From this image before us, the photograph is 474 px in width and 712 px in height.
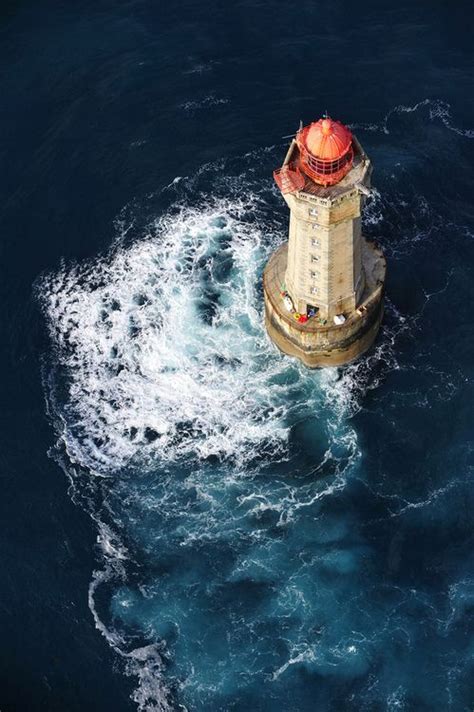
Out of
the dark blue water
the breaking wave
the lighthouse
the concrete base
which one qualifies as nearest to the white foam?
the breaking wave

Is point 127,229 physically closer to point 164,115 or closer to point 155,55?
point 164,115

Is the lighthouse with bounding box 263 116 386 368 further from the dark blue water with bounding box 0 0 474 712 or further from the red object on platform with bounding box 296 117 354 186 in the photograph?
the dark blue water with bounding box 0 0 474 712

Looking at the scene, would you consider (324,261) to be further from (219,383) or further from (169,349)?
(169,349)

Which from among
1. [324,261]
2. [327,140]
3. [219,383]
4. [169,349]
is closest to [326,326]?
[324,261]

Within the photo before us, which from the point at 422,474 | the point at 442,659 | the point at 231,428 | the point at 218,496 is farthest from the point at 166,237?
the point at 442,659

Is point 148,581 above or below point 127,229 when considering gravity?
below

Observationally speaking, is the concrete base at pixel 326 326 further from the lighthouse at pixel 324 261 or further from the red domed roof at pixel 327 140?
the red domed roof at pixel 327 140
